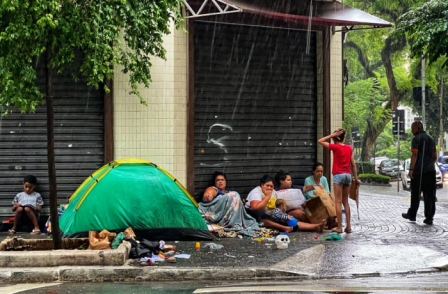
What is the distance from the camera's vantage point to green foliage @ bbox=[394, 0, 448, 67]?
14.2 meters

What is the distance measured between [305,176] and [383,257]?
4940mm

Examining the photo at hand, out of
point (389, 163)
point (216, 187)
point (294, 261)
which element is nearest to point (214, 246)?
point (294, 261)

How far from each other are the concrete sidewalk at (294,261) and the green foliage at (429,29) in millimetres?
3696

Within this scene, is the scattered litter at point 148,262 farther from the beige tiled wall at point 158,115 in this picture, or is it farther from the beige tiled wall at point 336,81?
the beige tiled wall at point 336,81

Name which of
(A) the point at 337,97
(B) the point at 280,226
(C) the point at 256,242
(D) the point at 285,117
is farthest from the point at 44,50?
(A) the point at 337,97

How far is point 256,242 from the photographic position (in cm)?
1116

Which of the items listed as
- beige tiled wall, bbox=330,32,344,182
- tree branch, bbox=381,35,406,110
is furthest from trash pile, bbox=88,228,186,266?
tree branch, bbox=381,35,406,110

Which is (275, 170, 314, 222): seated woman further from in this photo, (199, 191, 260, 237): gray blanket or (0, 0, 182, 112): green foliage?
(0, 0, 182, 112): green foliage

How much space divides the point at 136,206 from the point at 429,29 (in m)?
6.96

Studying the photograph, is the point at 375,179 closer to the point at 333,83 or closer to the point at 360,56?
the point at 360,56

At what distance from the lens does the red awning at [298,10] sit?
1217 cm

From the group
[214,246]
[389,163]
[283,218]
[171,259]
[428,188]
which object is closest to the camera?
[171,259]

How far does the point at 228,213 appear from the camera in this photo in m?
12.2

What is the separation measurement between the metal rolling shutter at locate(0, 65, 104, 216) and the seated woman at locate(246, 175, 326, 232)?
8.85 ft
